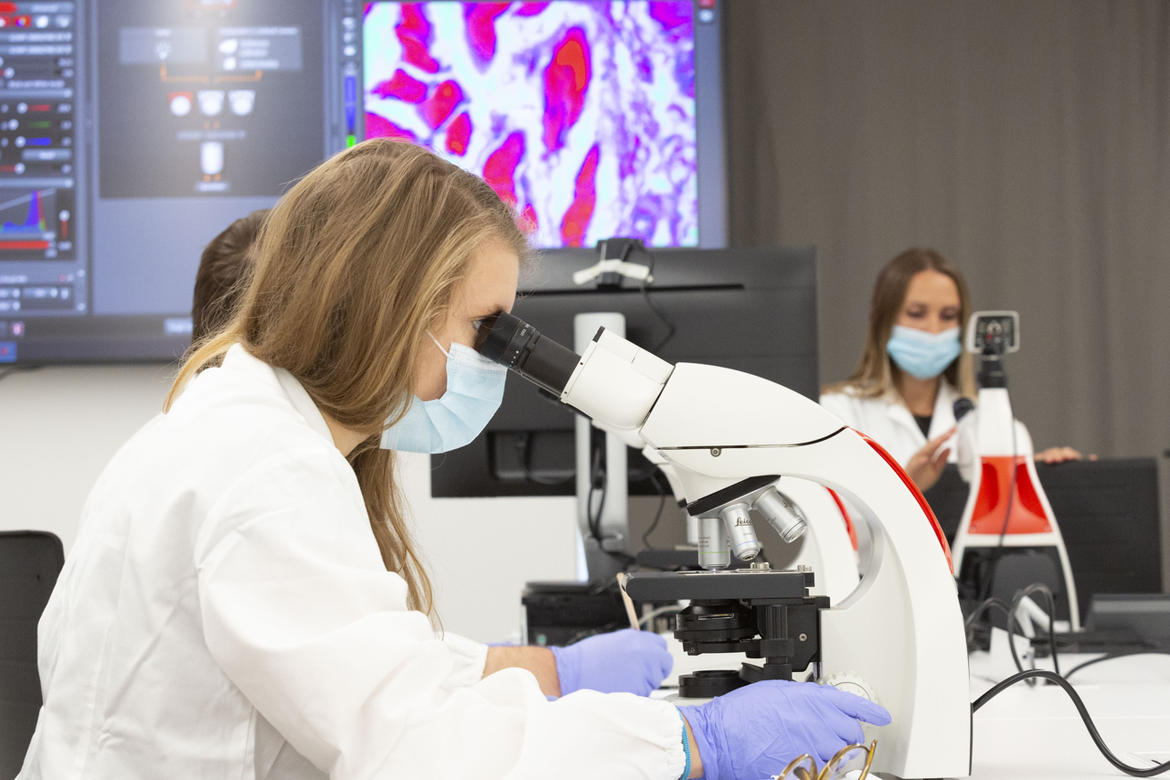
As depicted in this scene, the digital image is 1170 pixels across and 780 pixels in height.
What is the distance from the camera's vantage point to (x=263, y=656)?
0.67m

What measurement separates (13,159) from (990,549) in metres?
2.48

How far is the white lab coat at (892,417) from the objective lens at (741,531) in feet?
6.12

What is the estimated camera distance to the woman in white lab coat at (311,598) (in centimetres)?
69

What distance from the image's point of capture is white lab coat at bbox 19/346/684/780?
0.68 metres

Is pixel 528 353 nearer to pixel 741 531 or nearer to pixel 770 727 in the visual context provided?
pixel 741 531

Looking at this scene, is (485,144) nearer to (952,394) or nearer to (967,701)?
(952,394)

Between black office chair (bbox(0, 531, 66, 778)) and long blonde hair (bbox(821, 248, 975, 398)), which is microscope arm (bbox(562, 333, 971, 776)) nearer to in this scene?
black office chair (bbox(0, 531, 66, 778))

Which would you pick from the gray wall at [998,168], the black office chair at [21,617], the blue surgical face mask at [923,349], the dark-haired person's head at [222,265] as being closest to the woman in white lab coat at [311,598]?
the black office chair at [21,617]

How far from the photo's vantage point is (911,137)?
320cm

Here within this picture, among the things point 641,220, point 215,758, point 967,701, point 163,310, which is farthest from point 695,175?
point 215,758

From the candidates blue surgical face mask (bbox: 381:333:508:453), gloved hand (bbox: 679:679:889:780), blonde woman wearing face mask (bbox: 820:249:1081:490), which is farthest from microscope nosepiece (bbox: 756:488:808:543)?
blonde woman wearing face mask (bbox: 820:249:1081:490)

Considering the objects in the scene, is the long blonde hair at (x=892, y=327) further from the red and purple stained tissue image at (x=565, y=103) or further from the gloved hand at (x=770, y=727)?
the gloved hand at (x=770, y=727)

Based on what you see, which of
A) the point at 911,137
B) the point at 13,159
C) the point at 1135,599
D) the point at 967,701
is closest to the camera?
the point at 967,701

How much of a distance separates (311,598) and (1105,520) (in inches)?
59.6
